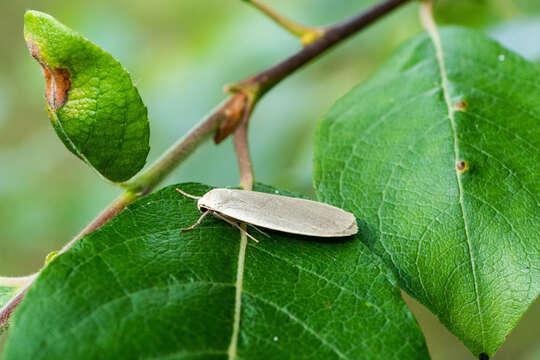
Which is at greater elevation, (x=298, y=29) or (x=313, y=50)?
(x=298, y=29)

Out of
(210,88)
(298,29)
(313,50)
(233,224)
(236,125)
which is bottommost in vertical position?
(233,224)

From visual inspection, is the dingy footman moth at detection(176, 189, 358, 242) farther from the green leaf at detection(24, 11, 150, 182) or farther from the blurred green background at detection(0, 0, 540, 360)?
the blurred green background at detection(0, 0, 540, 360)

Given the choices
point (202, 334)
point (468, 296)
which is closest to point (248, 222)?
point (202, 334)

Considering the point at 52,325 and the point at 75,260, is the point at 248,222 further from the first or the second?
the point at 52,325

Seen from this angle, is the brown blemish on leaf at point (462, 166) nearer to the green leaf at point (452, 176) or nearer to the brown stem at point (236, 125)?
the green leaf at point (452, 176)

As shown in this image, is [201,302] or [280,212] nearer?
[201,302]

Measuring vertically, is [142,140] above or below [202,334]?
above

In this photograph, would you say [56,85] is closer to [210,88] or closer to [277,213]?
[277,213]

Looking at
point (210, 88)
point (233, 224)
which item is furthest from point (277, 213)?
point (210, 88)
